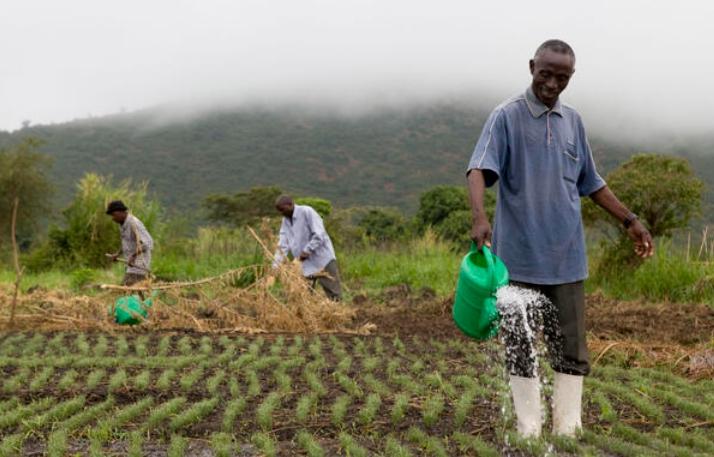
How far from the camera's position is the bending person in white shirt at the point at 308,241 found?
8.26 metres

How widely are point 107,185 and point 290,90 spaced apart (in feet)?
223

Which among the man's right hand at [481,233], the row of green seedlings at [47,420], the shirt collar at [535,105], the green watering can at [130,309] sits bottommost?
the green watering can at [130,309]

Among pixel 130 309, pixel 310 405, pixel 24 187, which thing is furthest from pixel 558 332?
pixel 24 187

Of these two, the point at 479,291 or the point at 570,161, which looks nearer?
the point at 479,291

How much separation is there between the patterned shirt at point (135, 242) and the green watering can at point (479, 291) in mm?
5432

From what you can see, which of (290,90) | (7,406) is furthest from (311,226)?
(290,90)

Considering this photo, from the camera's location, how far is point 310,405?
4.18m

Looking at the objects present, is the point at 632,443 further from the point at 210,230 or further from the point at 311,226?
the point at 210,230

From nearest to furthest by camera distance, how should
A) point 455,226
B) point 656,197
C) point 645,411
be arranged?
point 645,411
point 656,197
point 455,226

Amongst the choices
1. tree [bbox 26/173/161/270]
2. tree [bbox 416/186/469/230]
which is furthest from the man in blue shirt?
tree [bbox 416/186/469/230]

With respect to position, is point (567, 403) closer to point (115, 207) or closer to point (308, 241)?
point (308, 241)

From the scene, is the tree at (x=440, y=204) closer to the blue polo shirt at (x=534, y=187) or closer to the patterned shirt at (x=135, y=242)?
the patterned shirt at (x=135, y=242)

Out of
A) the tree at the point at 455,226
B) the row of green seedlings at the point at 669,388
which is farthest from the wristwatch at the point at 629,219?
the tree at the point at 455,226

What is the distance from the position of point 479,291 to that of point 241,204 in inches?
1253
